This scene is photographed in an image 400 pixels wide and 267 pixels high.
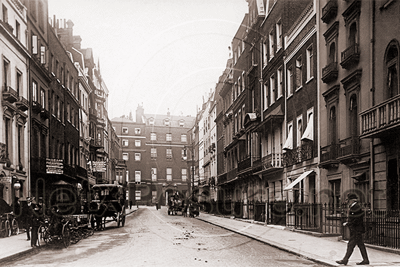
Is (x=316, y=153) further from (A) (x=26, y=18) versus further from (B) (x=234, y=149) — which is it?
(B) (x=234, y=149)

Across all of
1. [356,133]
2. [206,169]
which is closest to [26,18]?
[356,133]

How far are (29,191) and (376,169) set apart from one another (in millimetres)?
19077

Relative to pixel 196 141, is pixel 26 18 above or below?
above

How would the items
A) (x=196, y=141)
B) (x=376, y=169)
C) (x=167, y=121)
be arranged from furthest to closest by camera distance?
1. (x=167, y=121)
2. (x=196, y=141)
3. (x=376, y=169)

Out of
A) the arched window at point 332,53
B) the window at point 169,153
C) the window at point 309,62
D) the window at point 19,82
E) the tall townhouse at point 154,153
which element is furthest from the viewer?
the window at point 169,153

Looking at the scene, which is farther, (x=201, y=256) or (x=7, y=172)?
(x=7, y=172)

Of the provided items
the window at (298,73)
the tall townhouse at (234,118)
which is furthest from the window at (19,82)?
the tall townhouse at (234,118)

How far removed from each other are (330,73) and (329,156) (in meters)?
3.42

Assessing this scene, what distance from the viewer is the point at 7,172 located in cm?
2381

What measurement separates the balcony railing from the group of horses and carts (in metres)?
9.99

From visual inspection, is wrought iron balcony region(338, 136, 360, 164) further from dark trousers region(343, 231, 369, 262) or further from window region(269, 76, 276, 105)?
window region(269, 76, 276, 105)

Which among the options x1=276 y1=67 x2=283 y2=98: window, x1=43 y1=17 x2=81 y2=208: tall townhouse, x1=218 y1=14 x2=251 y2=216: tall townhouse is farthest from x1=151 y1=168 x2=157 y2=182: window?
x1=276 y1=67 x2=283 y2=98: window

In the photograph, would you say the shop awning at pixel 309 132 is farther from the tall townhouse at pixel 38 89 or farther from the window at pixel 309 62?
the tall townhouse at pixel 38 89

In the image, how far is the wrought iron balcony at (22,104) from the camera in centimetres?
2565
